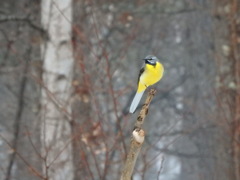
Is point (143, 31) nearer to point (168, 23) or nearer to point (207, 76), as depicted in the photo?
point (168, 23)

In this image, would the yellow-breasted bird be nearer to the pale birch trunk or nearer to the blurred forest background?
the pale birch trunk

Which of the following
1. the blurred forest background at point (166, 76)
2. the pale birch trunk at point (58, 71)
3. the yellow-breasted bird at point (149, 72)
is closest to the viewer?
the yellow-breasted bird at point (149, 72)

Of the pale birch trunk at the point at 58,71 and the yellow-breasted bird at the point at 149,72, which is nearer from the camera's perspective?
the yellow-breasted bird at the point at 149,72

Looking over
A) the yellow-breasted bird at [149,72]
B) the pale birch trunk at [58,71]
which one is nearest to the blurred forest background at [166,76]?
the pale birch trunk at [58,71]

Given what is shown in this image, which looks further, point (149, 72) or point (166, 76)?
point (166, 76)

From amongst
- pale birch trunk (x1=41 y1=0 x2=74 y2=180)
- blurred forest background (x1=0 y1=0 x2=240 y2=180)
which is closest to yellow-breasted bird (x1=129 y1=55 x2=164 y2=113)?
pale birch trunk (x1=41 y1=0 x2=74 y2=180)

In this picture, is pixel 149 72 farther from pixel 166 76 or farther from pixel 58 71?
pixel 166 76

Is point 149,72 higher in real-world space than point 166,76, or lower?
lower

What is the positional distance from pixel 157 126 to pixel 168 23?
3.93ft

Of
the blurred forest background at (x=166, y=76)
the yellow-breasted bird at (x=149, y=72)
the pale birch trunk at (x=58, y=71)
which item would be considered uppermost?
the blurred forest background at (x=166, y=76)

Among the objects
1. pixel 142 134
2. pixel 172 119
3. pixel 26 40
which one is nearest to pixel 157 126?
pixel 172 119

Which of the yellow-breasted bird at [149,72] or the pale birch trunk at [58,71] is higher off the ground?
the pale birch trunk at [58,71]

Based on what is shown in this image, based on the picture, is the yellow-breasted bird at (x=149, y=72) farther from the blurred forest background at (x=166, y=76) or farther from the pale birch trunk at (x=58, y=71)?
the blurred forest background at (x=166, y=76)

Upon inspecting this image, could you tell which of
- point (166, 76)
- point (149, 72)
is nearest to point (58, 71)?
point (149, 72)
